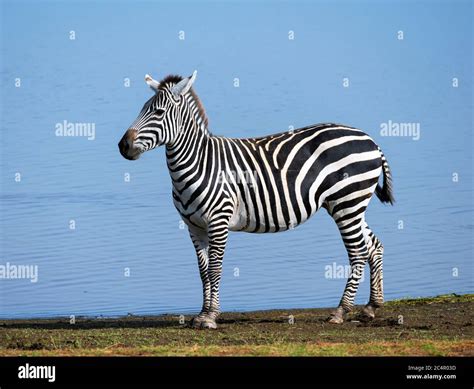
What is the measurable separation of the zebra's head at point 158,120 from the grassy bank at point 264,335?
2376mm

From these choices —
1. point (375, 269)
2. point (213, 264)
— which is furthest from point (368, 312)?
Answer: point (213, 264)

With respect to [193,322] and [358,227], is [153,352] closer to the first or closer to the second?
[193,322]

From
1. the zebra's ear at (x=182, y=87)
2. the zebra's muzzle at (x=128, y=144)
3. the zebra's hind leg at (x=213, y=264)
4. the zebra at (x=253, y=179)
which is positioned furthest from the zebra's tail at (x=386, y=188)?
the zebra's muzzle at (x=128, y=144)

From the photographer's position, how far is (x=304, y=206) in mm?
15148

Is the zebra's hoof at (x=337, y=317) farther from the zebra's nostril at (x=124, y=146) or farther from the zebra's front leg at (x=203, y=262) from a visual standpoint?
the zebra's nostril at (x=124, y=146)

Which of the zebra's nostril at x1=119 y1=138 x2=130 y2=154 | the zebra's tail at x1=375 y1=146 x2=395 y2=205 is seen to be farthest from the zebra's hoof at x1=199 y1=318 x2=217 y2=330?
the zebra's tail at x1=375 y1=146 x2=395 y2=205

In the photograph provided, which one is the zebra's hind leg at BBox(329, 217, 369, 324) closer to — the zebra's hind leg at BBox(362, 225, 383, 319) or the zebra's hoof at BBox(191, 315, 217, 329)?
the zebra's hind leg at BBox(362, 225, 383, 319)

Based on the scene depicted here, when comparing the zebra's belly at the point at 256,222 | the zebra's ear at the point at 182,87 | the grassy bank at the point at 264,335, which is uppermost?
the zebra's ear at the point at 182,87

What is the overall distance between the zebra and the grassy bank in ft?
1.78

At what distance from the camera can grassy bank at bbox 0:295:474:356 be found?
1234 cm

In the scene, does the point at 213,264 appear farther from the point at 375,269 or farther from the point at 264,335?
the point at 375,269

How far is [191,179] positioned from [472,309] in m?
4.64

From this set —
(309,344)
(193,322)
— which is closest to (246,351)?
(309,344)

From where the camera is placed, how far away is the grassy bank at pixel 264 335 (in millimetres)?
12344
